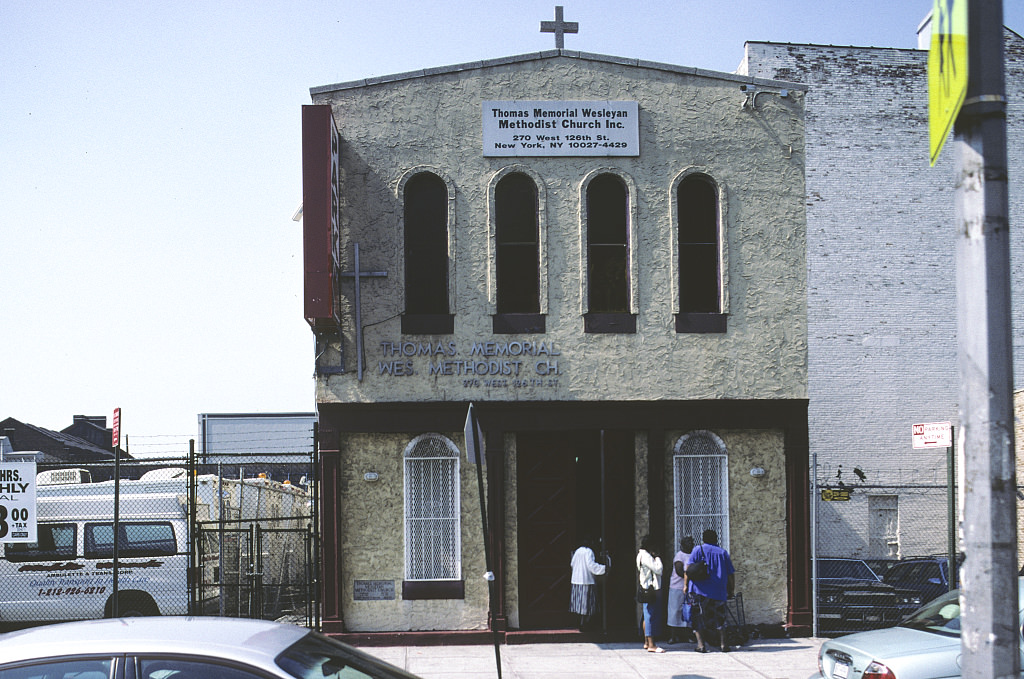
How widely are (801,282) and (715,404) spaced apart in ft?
7.01

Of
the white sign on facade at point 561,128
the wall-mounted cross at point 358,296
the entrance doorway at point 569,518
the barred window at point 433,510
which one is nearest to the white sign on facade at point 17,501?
the wall-mounted cross at point 358,296

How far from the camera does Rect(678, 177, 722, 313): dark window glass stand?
13.5m

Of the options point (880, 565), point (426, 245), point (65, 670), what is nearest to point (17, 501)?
point (426, 245)

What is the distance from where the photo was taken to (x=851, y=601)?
1384 centimetres


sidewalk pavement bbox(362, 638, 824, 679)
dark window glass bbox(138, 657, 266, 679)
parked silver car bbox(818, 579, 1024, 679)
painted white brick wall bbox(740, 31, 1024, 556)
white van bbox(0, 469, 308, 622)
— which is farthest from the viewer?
painted white brick wall bbox(740, 31, 1024, 556)

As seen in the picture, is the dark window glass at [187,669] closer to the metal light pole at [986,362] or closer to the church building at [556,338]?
the metal light pole at [986,362]

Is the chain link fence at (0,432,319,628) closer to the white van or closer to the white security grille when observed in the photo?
the white van

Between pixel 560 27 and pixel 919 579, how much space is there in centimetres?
1022

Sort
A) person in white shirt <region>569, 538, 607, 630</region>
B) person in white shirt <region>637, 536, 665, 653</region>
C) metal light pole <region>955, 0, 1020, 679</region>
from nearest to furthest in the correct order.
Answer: metal light pole <region>955, 0, 1020, 679</region>, person in white shirt <region>637, 536, 665, 653</region>, person in white shirt <region>569, 538, 607, 630</region>

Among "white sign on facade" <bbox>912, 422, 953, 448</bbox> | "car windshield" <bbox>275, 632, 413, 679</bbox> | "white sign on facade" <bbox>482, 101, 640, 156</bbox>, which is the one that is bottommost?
"car windshield" <bbox>275, 632, 413, 679</bbox>

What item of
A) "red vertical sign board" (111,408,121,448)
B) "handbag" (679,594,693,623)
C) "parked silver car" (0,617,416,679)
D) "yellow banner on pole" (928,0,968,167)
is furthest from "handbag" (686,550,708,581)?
"yellow banner on pole" (928,0,968,167)

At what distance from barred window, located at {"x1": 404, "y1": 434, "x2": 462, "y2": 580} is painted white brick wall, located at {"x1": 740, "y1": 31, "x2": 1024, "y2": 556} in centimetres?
1125

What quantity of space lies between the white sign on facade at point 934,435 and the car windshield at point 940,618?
2.99 metres

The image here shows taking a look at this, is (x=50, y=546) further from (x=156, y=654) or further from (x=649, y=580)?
(x=156, y=654)
